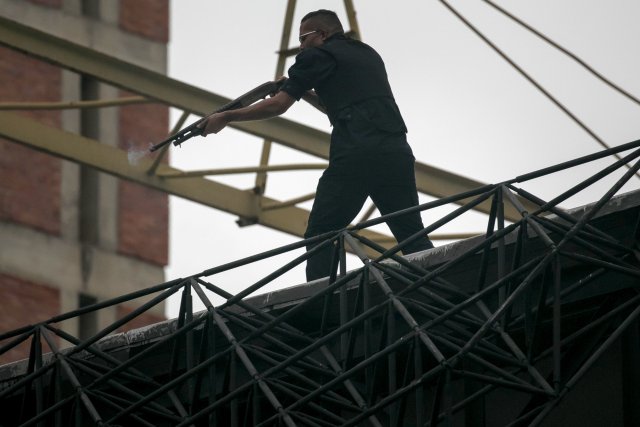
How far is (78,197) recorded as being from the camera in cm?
3381

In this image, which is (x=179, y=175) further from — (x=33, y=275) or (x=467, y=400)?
(x=33, y=275)

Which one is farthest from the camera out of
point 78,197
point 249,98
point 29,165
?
point 78,197

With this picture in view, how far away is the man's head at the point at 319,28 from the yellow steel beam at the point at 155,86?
4.90 metres

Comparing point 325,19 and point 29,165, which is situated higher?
point 29,165

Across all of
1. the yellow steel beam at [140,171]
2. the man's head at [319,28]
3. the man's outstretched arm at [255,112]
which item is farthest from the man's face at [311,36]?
the yellow steel beam at [140,171]

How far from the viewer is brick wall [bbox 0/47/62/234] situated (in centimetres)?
3219

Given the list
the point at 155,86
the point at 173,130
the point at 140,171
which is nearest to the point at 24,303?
the point at 140,171

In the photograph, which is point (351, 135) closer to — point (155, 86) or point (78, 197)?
point (155, 86)

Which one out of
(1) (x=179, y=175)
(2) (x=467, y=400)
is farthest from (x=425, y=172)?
(2) (x=467, y=400)

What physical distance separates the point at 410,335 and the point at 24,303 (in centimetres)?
2038

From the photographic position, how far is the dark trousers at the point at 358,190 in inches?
565

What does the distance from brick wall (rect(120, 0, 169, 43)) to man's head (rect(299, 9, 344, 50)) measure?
775 inches

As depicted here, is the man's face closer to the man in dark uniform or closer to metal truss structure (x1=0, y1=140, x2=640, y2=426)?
the man in dark uniform

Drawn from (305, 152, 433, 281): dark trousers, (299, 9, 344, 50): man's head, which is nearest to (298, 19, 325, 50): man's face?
(299, 9, 344, 50): man's head
